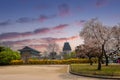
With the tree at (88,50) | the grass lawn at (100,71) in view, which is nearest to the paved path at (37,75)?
the grass lawn at (100,71)

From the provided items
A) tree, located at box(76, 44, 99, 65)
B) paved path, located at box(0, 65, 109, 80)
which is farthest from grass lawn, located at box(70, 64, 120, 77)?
tree, located at box(76, 44, 99, 65)

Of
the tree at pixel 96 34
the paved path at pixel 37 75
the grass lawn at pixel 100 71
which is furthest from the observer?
the tree at pixel 96 34

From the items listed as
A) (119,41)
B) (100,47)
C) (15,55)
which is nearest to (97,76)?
(100,47)

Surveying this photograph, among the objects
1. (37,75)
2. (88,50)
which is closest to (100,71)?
(37,75)

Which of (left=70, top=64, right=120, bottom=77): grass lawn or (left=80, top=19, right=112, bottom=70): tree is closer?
(left=70, top=64, right=120, bottom=77): grass lawn

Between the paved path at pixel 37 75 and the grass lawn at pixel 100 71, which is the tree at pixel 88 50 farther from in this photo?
the paved path at pixel 37 75

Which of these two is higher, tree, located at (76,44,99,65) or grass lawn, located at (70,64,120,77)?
tree, located at (76,44,99,65)

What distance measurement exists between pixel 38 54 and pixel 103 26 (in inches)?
2970

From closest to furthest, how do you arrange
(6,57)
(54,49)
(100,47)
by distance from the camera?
(100,47) < (6,57) < (54,49)

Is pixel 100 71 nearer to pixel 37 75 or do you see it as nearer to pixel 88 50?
pixel 37 75

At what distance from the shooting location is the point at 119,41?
131 feet

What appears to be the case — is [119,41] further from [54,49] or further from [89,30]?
[54,49]

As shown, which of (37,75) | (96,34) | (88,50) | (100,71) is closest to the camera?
(37,75)

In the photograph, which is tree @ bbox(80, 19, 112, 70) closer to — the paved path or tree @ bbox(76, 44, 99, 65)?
tree @ bbox(76, 44, 99, 65)
